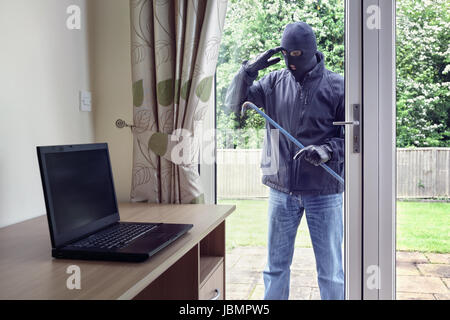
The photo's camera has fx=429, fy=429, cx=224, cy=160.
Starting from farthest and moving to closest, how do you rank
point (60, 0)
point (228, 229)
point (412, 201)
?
1. point (228, 229)
2. point (412, 201)
3. point (60, 0)

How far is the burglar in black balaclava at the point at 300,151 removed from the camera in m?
1.93

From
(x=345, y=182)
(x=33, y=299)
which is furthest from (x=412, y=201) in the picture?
(x=33, y=299)

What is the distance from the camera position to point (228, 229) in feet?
6.84

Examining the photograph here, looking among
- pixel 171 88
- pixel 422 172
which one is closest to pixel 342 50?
pixel 422 172

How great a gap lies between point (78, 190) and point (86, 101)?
32.9 inches

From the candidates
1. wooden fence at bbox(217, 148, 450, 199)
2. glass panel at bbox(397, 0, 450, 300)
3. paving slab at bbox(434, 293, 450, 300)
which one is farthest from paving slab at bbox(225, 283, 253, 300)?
paving slab at bbox(434, 293, 450, 300)

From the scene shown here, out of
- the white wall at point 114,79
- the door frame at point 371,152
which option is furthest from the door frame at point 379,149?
the white wall at point 114,79

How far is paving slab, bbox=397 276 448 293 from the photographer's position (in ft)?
6.28

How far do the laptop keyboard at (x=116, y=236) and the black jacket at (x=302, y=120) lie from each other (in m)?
0.79

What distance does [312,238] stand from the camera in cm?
199

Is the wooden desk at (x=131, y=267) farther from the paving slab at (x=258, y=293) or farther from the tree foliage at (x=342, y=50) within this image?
the tree foliage at (x=342, y=50)

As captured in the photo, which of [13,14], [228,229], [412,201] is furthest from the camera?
[228,229]
